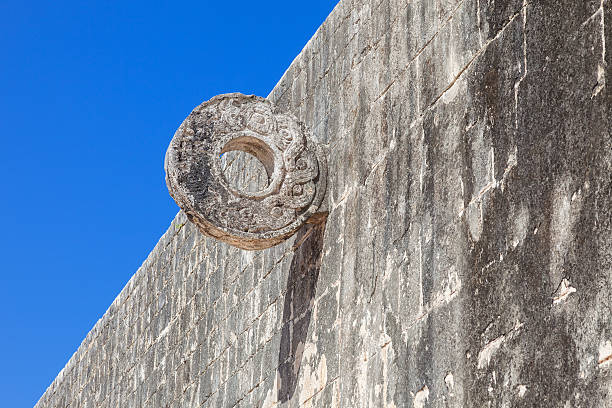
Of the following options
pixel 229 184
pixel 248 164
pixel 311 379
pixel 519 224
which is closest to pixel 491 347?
pixel 519 224

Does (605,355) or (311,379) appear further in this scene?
(311,379)

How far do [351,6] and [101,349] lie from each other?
6.20 metres

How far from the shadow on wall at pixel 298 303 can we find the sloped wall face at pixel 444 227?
2 centimetres

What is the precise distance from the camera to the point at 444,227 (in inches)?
141

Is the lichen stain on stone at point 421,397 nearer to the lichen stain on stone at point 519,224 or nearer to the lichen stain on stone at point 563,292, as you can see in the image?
the lichen stain on stone at point 519,224

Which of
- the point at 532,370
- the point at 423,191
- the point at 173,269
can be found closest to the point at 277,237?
the point at 423,191

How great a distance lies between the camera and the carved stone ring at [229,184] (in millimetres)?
4797

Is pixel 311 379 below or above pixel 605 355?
above

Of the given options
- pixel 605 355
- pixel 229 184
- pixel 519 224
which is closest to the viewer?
pixel 605 355

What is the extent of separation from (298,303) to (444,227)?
5.60ft

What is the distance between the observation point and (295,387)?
498cm

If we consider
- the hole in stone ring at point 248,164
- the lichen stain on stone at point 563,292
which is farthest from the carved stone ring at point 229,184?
the lichen stain on stone at point 563,292

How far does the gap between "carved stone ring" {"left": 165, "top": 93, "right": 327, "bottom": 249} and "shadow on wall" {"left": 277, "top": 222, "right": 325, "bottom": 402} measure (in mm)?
217

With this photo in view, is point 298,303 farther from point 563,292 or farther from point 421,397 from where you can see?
point 563,292
